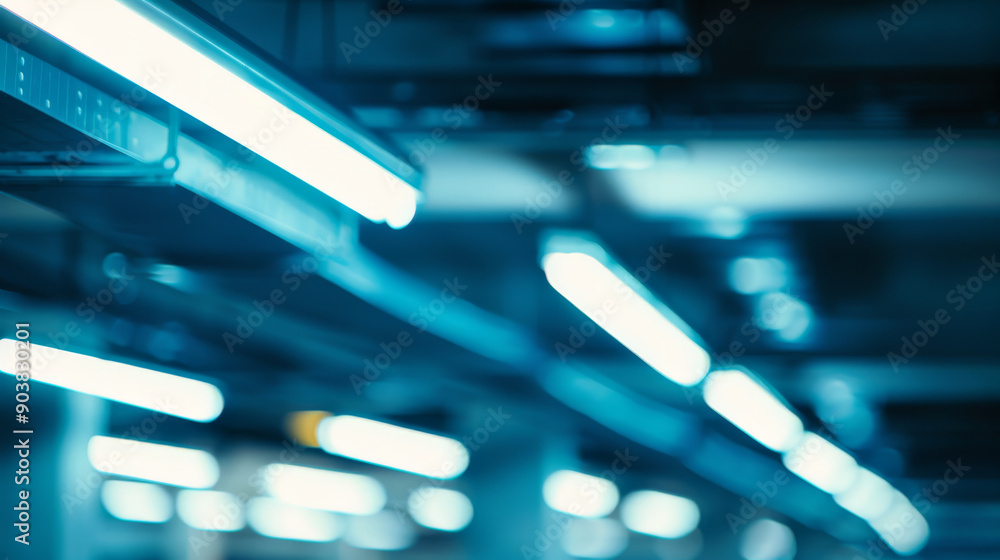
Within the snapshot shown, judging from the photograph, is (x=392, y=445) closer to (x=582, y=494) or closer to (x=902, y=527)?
(x=582, y=494)

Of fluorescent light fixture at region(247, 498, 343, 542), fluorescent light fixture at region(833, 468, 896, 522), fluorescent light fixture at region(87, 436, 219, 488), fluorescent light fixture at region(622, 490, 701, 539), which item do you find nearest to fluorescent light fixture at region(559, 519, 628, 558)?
fluorescent light fixture at region(622, 490, 701, 539)

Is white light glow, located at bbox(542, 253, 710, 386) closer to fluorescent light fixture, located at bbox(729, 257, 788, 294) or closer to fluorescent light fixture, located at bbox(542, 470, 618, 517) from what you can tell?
fluorescent light fixture, located at bbox(729, 257, 788, 294)

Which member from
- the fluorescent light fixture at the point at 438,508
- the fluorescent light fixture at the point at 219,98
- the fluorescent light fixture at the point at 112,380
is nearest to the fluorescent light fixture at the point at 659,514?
the fluorescent light fixture at the point at 438,508

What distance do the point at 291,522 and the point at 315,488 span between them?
130 inches

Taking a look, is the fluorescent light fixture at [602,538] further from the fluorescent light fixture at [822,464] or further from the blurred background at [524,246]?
the fluorescent light fixture at [822,464]

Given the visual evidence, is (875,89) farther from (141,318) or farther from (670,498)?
(670,498)

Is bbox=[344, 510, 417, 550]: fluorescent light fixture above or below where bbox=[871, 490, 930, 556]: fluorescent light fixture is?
above

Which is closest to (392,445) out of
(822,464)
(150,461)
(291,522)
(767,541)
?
(150,461)

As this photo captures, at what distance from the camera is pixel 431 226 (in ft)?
10.9

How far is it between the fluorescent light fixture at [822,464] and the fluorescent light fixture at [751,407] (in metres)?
0.68

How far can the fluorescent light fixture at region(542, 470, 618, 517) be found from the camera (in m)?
8.84

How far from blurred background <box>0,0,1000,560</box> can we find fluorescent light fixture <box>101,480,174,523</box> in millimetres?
3255

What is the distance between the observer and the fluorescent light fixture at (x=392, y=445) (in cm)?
623

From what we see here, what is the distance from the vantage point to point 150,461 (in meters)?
7.82
